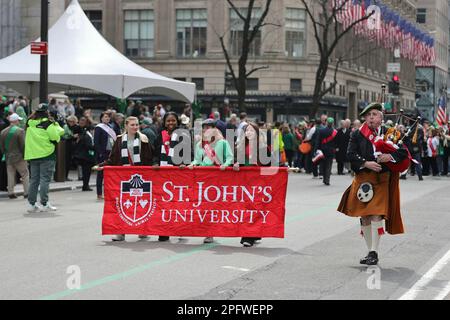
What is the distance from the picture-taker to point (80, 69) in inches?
945

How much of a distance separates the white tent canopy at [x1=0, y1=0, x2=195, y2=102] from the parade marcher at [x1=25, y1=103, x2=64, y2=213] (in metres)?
7.51

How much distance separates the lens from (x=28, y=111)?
26.5 metres

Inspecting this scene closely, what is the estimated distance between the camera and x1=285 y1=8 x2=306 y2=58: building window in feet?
191

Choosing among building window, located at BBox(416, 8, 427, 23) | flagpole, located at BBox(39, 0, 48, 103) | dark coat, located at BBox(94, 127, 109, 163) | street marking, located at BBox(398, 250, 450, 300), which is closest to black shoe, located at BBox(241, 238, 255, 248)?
street marking, located at BBox(398, 250, 450, 300)

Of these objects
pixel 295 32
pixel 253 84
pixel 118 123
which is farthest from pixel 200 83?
pixel 118 123

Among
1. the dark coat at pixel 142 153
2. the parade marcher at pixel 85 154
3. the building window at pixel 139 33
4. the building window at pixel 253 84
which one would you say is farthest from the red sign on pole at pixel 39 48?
the building window at pixel 139 33

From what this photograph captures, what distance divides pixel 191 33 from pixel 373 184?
5004cm

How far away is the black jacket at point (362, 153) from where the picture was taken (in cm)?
968

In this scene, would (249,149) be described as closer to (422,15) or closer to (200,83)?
(200,83)

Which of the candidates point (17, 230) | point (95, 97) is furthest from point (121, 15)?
point (17, 230)

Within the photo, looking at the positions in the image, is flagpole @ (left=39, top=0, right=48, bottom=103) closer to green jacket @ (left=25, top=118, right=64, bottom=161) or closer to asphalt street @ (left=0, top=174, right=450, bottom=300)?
green jacket @ (left=25, top=118, right=64, bottom=161)

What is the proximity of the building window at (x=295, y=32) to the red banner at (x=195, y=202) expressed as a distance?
155ft
